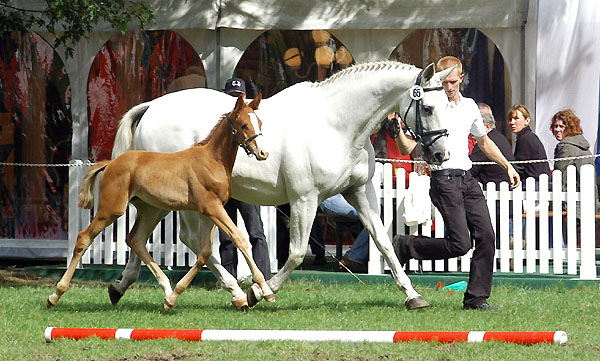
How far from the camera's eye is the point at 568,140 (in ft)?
42.9

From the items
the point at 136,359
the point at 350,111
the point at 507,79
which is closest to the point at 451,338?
the point at 136,359

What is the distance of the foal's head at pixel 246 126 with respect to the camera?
851 cm

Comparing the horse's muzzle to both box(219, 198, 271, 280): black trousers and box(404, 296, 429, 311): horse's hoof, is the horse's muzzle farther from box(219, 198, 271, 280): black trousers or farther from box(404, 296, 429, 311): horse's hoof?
box(219, 198, 271, 280): black trousers

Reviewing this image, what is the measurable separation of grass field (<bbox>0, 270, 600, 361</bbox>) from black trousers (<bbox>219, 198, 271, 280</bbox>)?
0.39 m

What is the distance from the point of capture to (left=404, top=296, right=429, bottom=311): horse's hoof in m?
9.12

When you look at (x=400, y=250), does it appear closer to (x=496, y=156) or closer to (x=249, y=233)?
(x=249, y=233)

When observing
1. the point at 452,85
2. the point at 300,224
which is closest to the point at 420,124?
the point at 452,85

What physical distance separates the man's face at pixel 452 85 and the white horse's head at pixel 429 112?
38 centimetres

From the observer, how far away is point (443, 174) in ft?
29.9

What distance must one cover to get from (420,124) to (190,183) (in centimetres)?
190

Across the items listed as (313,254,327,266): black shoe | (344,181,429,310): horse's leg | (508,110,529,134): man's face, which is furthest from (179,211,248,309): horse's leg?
(508,110,529,134): man's face

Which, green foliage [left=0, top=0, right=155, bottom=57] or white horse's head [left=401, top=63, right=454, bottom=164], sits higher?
green foliage [left=0, top=0, right=155, bottom=57]

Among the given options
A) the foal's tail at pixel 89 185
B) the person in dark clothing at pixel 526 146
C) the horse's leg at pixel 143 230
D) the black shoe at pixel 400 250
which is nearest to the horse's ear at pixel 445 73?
the black shoe at pixel 400 250

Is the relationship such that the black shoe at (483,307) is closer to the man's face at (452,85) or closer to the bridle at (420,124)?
the bridle at (420,124)
